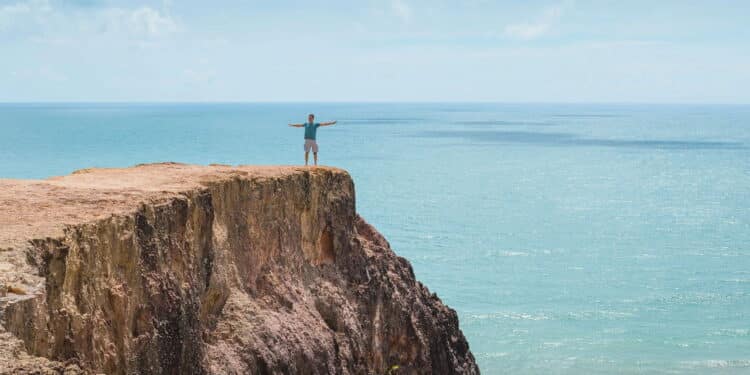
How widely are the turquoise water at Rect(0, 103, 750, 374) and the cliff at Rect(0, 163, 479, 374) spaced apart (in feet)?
46.0

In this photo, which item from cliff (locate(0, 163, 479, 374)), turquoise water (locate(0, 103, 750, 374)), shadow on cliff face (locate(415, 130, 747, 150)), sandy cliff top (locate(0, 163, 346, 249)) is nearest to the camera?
cliff (locate(0, 163, 479, 374))

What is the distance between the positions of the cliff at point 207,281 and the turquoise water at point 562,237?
46.0 ft

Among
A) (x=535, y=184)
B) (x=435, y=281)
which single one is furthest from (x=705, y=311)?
(x=535, y=184)

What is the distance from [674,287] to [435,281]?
1423cm

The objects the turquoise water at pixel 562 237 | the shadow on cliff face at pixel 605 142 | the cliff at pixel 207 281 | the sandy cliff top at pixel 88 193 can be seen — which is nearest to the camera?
the cliff at pixel 207 281

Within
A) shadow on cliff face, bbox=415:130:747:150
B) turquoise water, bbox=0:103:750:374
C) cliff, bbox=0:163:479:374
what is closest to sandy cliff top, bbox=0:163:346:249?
cliff, bbox=0:163:479:374

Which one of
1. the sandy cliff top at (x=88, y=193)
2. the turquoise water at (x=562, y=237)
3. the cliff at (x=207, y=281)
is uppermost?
the sandy cliff top at (x=88, y=193)

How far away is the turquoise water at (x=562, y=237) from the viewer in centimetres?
4788

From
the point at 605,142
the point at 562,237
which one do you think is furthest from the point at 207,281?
the point at 605,142

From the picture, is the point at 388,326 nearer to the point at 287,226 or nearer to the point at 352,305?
the point at 352,305

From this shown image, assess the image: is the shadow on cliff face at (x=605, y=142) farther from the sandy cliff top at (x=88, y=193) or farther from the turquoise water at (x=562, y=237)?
the sandy cliff top at (x=88, y=193)

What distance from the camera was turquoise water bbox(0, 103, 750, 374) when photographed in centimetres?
4788

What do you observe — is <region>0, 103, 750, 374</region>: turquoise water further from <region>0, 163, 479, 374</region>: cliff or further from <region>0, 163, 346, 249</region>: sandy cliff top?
<region>0, 163, 346, 249</region>: sandy cliff top

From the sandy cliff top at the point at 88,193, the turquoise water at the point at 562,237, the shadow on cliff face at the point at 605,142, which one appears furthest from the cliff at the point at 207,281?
the shadow on cliff face at the point at 605,142
